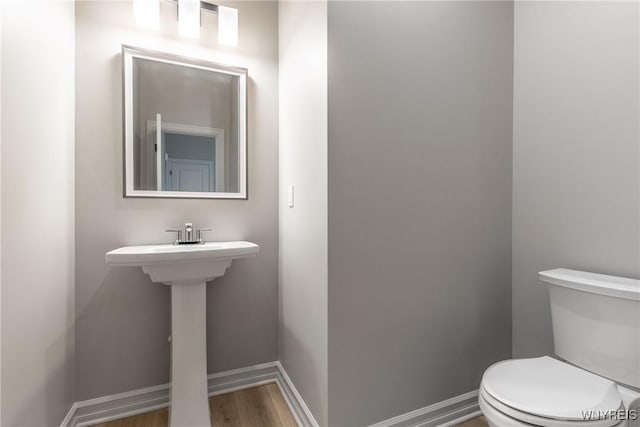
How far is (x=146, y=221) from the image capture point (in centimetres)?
152

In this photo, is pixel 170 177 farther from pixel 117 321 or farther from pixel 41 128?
pixel 117 321

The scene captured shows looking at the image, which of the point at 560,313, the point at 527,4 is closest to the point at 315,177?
the point at 560,313

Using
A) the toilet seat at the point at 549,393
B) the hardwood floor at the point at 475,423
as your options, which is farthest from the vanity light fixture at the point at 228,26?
the hardwood floor at the point at 475,423

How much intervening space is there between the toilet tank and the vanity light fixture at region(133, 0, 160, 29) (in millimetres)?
2162

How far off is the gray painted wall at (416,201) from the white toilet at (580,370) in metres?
0.31

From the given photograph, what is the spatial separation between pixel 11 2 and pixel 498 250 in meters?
2.17

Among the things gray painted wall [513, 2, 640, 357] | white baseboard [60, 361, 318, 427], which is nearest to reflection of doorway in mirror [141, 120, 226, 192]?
white baseboard [60, 361, 318, 427]

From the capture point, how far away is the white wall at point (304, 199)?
1.22 m

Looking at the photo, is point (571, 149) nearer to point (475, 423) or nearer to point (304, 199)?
point (304, 199)

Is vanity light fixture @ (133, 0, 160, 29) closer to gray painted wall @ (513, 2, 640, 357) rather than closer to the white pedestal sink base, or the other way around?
the white pedestal sink base

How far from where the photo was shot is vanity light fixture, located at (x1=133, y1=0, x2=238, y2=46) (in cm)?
145

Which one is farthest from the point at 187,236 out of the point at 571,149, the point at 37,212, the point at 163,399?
the point at 571,149

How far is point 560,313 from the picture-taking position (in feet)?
4.10

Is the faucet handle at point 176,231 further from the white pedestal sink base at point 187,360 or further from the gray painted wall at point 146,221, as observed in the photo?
the white pedestal sink base at point 187,360
